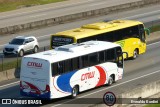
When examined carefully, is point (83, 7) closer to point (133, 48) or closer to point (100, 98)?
point (133, 48)

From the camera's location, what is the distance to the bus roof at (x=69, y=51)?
3117cm

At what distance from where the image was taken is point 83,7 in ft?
255

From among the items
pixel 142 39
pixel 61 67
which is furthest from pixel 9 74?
pixel 142 39

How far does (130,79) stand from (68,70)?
7.01m

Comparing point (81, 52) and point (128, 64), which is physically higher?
point (81, 52)

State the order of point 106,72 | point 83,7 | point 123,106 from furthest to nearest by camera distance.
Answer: point 83,7
point 106,72
point 123,106

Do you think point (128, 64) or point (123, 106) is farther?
point (128, 64)

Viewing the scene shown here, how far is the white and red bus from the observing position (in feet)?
101

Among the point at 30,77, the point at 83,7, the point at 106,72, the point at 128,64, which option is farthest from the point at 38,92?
the point at 83,7

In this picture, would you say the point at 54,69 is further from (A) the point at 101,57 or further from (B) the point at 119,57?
(B) the point at 119,57

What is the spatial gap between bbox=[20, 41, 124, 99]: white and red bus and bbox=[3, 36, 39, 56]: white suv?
13.4 metres

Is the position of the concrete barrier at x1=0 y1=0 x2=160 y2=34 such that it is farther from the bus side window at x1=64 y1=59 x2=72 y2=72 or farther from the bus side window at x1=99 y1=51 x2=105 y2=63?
the bus side window at x1=64 y1=59 x2=72 y2=72

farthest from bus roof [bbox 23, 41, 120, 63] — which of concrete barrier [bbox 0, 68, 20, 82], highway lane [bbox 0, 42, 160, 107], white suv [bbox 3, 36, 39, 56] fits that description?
white suv [bbox 3, 36, 39, 56]

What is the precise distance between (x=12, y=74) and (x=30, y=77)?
7.75 m
